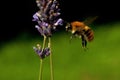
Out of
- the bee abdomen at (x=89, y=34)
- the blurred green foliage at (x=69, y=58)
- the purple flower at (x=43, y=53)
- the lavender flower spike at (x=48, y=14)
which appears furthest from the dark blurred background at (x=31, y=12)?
the lavender flower spike at (x=48, y=14)

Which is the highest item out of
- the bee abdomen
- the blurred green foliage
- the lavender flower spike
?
the blurred green foliage

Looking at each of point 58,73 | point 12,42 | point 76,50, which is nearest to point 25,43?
point 12,42

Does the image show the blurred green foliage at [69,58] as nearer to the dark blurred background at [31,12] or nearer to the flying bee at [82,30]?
the dark blurred background at [31,12]

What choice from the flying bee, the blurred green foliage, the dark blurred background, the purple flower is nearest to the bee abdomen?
the flying bee

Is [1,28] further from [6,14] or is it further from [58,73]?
[58,73]

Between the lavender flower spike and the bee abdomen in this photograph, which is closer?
the lavender flower spike

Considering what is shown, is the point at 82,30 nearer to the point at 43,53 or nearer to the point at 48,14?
the point at 43,53

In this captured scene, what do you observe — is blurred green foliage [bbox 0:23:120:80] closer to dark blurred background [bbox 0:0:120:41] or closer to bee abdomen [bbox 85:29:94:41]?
dark blurred background [bbox 0:0:120:41]
